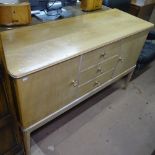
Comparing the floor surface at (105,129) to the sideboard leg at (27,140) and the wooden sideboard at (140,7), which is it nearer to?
the sideboard leg at (27,140)

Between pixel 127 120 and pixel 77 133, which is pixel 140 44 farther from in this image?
pixel 77 133

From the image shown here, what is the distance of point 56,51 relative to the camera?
1049mm

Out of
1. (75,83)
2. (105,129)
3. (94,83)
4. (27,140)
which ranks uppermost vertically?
(75,83)

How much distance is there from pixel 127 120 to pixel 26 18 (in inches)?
49.2

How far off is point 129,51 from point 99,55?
17.5 inches

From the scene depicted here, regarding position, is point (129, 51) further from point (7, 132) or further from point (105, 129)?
point (7, 132)

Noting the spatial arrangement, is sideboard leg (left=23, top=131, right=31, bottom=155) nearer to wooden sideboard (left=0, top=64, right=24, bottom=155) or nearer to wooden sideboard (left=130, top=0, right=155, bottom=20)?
wooden sideboard (left=0, top=64, right=24, bottom=155)

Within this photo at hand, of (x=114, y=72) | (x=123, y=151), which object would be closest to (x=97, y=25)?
(x=114, y=72)

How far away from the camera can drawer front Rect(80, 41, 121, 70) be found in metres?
1.19

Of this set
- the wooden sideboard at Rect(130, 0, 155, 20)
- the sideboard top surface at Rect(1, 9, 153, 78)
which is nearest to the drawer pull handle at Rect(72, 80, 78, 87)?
the sideboard top surface at Rect(1, 9, 153, 78)

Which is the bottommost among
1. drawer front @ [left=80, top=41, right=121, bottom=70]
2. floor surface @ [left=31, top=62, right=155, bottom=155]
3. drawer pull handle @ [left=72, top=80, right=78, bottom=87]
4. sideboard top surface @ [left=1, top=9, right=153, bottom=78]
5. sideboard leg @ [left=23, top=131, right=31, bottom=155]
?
floor surface @ [left=31, top=62, right=155, bottom=155]

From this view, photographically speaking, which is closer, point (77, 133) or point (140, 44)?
point (77, 133)

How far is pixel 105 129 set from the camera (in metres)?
1.60

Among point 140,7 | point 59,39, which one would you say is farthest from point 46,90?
point 140,7
